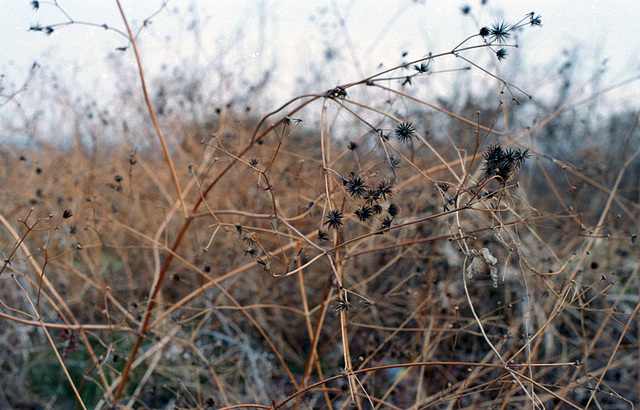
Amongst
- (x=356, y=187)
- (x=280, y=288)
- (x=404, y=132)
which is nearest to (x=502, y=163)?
(x=404, y=132)

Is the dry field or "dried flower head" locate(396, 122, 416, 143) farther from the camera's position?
the dry field

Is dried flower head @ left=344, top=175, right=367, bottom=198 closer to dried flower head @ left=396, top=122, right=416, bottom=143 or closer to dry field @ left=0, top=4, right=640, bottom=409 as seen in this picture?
dried flower head @ left=396, top=122, right=416, bottom=143

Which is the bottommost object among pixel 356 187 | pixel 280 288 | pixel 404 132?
pixel 280 288

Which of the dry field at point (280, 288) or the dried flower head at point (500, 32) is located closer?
the dried flower head at point (500, 32)

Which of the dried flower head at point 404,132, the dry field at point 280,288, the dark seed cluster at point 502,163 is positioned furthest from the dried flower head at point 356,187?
the dry field at point 280,288

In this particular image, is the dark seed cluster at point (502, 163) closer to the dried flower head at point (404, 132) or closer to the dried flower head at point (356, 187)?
the dried flower head at point (404, 132)

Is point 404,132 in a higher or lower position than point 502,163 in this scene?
higher

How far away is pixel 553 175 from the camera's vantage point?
5.87m

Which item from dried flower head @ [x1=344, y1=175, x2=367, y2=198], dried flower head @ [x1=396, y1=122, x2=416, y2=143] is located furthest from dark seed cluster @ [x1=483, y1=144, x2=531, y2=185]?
dried flower head @ [x1=344, y1=175, x2=367, y2=198]

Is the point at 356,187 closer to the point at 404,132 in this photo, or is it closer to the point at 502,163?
Result: the point at 404,132

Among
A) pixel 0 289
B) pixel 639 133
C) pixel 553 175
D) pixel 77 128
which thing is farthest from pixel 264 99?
pixel 639 133

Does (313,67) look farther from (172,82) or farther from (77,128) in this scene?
(77,128)

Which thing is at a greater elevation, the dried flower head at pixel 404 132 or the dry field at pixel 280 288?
the dried flower head at pixel 404 132

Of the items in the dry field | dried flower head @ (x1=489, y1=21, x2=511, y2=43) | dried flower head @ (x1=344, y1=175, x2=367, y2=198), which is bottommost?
the dry field
